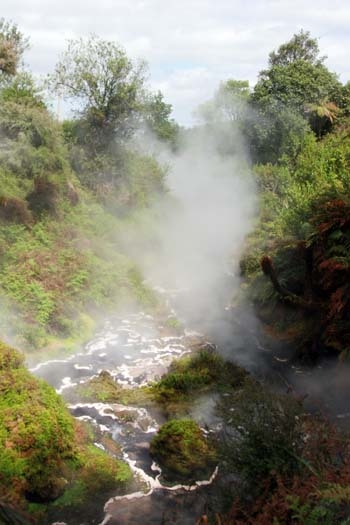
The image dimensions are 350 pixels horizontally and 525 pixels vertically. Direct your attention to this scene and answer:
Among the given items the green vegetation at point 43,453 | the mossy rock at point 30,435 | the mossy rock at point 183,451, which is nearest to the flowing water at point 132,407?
the mossy rock at point 183,451

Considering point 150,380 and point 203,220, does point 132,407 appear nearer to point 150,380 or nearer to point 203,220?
point 150,380

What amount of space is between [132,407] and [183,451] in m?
2.85

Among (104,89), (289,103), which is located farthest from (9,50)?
(289,103)

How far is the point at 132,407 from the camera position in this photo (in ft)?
41.4

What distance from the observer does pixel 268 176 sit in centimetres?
3044

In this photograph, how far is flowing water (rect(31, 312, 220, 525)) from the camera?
8867mm

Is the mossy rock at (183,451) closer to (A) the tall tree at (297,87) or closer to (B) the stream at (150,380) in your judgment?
(B) the stream at (150,380)

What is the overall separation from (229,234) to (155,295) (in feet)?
30.4

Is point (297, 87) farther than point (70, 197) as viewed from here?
Yes

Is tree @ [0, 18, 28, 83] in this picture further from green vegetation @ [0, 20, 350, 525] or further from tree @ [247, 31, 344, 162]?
tree @ [247, 31, 344, 162]

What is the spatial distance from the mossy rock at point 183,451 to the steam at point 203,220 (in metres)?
8.43

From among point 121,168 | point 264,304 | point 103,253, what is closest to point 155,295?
point 103,253

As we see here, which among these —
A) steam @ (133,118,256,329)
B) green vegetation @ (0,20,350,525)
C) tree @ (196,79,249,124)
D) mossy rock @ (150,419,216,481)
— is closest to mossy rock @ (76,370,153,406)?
green vegetation @ (0,20,350,525)

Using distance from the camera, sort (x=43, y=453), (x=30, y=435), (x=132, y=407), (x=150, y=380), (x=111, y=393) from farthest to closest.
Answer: (x=150, y=380) → (x=111, y=393) → (x=132, y=407) → (x=30, y=435) → (x=43, y=453)
